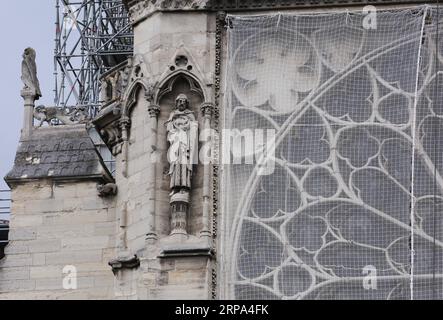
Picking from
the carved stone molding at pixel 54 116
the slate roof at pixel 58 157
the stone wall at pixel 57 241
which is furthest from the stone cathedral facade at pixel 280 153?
the carved stone molding at pixel 54 116

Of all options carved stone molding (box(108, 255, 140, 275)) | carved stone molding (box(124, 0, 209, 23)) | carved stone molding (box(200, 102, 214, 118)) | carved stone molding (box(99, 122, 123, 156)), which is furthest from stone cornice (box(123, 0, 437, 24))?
carved stone molding (box(108, 255, 140, 275))

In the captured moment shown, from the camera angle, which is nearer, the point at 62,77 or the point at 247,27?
the point at 247,27

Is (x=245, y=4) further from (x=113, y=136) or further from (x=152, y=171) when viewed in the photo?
(x=113, y=136)

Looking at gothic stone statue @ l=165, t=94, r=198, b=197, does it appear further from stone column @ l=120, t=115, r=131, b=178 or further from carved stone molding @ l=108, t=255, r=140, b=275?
carved stone molding @ l=108, t=255, r=140, b=275

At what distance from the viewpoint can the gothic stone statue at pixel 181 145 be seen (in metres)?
25.6

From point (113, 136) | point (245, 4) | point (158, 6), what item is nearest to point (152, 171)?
point (113, 136)

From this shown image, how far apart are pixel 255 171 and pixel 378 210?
166 cm

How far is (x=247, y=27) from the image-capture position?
26.5m

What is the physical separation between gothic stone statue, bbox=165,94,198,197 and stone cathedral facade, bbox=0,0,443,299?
18 mm

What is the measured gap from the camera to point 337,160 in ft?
84.4

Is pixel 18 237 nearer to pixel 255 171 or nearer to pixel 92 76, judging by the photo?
pixel 255 171
